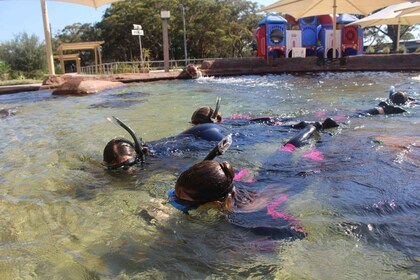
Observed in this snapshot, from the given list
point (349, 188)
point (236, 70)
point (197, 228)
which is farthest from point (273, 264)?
point (236, 70)

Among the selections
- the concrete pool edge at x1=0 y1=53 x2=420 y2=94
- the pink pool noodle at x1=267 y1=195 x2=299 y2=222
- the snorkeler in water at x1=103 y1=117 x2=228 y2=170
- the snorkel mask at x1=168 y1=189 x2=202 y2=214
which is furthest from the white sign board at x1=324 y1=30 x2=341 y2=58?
the snorkel mask at x1=168 y1=189 x2=202 y2=214

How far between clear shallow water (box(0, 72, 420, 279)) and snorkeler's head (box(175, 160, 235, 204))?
0.16 m

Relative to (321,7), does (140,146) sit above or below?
below

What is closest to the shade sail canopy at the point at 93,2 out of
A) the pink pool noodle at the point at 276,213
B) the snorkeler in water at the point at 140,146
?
the snorkeler in water at the point at 140,146

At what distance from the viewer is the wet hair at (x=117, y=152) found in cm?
348

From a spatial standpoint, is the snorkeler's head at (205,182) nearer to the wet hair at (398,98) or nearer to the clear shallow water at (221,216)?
the clear shallow water at (221,216)

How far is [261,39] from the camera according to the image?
19578mm

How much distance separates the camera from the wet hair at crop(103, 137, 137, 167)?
3.48 metres

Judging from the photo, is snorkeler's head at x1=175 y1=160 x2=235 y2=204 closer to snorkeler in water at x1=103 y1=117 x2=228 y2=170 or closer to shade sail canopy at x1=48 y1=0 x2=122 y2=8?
snorkeler in water at x1=103 y1=117 x2=228 y2=170

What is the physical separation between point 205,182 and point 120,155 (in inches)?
54.8

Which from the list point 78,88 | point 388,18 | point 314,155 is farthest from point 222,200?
point 388,18

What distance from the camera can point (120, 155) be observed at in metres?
3.47

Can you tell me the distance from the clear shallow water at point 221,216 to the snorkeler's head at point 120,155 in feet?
0.43

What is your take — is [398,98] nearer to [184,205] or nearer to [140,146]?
[140,146]
